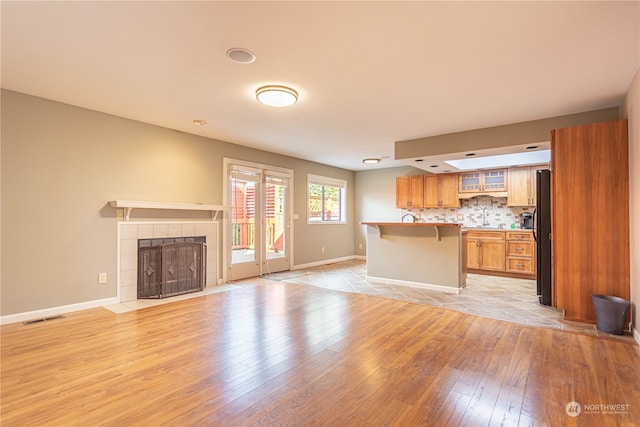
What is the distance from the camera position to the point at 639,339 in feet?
8.98

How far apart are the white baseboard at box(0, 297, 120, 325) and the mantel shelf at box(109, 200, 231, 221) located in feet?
3.62

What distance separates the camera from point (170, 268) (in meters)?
4.47

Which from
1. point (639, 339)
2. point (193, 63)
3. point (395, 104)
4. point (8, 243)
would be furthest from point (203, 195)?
point (639, 339)

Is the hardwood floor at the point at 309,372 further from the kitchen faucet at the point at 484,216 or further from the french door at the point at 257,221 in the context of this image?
the kitchen faucet at the point at 484,216

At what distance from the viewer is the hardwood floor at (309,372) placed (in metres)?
1.77

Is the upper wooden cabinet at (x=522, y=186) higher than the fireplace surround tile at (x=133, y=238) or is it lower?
higher

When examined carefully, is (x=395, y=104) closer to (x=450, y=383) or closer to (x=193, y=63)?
(x=193, y=63)

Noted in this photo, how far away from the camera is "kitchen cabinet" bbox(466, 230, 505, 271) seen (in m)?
5.88

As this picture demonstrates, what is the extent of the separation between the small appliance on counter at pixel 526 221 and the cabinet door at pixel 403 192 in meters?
2.36

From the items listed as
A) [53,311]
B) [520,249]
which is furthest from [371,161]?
[53,311]

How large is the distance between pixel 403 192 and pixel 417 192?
1.19 ft

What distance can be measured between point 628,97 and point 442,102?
1.82 metres

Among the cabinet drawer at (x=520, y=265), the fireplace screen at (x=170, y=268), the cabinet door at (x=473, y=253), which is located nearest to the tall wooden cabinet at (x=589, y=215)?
the cabinet drawer at (x=520, y=265)
